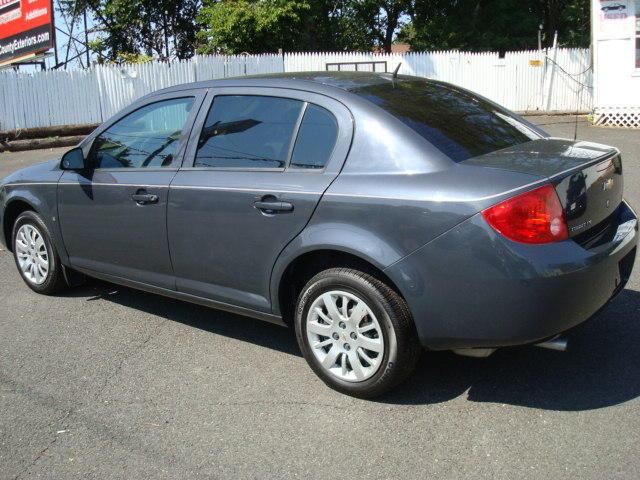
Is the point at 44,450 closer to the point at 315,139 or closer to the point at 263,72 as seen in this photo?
the point at 315,139

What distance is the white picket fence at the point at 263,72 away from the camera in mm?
17875

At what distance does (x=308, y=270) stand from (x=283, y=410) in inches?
30.7

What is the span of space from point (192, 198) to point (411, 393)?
1.73 m

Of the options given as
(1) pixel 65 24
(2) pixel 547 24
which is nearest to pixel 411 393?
(2) pixel 547 24

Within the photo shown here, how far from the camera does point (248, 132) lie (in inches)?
165

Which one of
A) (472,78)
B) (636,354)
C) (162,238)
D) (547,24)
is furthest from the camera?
(547,24)

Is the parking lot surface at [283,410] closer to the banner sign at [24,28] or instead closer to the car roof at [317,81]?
the car roof at [317,81]

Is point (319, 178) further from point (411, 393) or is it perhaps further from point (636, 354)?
point (636, 354)

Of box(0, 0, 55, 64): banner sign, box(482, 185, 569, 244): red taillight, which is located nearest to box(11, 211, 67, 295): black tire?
box(482, 185, 569, 244): red taillight

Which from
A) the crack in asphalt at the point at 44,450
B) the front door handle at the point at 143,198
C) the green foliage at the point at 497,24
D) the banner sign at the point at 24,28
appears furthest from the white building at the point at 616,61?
the banner sign at the point at 24,28

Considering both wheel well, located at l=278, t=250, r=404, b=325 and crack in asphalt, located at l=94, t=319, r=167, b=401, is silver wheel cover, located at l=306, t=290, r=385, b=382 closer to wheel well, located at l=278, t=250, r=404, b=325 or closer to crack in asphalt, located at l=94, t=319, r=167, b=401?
wheel well, located at l=278, t=250, r=404, b=325

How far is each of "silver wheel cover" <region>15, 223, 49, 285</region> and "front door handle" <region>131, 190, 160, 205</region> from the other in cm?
141

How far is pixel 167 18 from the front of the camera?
1260 inches

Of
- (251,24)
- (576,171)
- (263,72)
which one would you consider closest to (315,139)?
(576,171)
